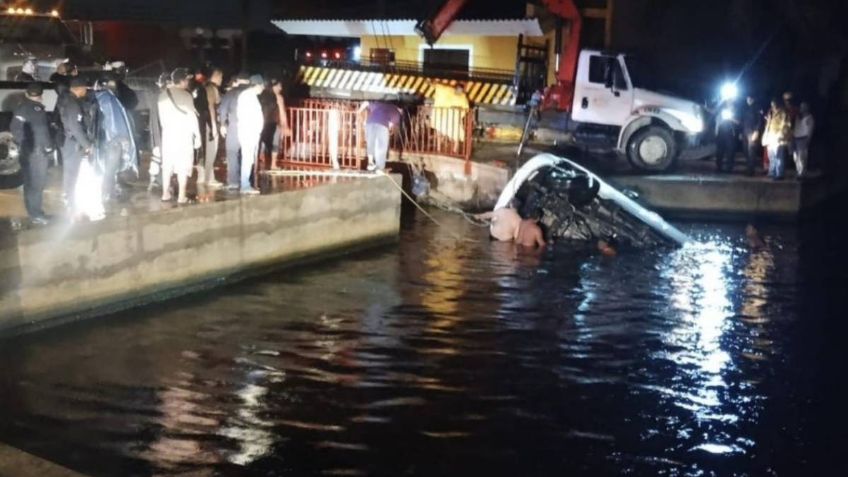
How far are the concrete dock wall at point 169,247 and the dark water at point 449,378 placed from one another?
0.29 metres

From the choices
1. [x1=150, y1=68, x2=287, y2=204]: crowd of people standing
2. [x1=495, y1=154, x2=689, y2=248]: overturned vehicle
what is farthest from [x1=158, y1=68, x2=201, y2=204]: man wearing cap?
[x1=495, y1=154, x2=689, y2=248]: overturned vehicle

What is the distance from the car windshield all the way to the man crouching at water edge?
7891 millimetres

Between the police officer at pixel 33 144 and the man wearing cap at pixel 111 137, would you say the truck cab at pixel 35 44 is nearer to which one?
the man wearing cap at pixel 111 137

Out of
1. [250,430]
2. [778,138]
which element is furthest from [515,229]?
[250,430]

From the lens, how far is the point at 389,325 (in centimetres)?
1149

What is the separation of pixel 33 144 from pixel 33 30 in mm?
6846

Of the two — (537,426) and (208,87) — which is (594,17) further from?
(537,426)

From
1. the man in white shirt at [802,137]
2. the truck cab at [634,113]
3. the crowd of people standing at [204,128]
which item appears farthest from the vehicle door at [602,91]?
the crowd of people standing at [204,128]

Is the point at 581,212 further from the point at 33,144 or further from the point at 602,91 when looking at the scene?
the point at 33,144

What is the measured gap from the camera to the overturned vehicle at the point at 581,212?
54.3 ft

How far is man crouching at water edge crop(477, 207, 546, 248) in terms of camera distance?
1633 centimetres

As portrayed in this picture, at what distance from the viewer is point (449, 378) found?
968cm

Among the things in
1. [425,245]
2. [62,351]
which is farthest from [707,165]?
[62,351]

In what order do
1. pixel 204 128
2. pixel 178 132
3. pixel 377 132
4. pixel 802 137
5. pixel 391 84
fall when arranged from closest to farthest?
pixel 178 132 < pixel 204 128 < pixel 377 132 < pixel 802 137 < pixel 391 84
